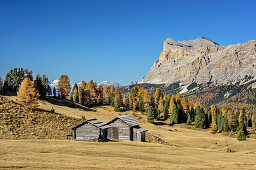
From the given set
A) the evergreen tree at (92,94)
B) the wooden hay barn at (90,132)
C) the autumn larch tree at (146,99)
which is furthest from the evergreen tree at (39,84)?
the autumn larch tree at (146,99)

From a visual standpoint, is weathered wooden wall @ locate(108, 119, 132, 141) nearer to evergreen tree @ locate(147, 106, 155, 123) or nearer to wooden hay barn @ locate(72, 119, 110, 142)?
wooden hay barn @ locate(72, 119, 110, 142)

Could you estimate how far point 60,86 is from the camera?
366 feet

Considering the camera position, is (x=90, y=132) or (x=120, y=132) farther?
(x=120, y=132)

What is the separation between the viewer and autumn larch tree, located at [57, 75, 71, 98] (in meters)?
109

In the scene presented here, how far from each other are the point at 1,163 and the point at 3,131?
33.8 meters

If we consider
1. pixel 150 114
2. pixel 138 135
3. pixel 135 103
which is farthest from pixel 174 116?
pixel 138 135

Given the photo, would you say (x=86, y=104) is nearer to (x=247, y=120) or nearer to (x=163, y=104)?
(x=163, y=104)

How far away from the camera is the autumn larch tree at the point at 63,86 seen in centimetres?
10929

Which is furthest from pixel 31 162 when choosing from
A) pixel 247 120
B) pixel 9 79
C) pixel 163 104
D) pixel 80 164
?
pixel 247 120

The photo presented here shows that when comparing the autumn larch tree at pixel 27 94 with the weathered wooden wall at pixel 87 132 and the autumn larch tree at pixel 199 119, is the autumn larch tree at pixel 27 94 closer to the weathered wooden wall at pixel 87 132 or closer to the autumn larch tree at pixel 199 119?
the weathered wooden wall at pixel 87 132

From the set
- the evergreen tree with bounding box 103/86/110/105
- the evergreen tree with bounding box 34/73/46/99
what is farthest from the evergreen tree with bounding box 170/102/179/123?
the evergreen tree with bounding box 34/73/46/99

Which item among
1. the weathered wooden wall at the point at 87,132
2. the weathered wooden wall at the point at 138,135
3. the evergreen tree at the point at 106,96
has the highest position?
the evergreen tree at the point at 106,96

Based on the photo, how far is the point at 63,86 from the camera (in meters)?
112

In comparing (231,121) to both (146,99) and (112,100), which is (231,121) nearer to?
(146,99)
